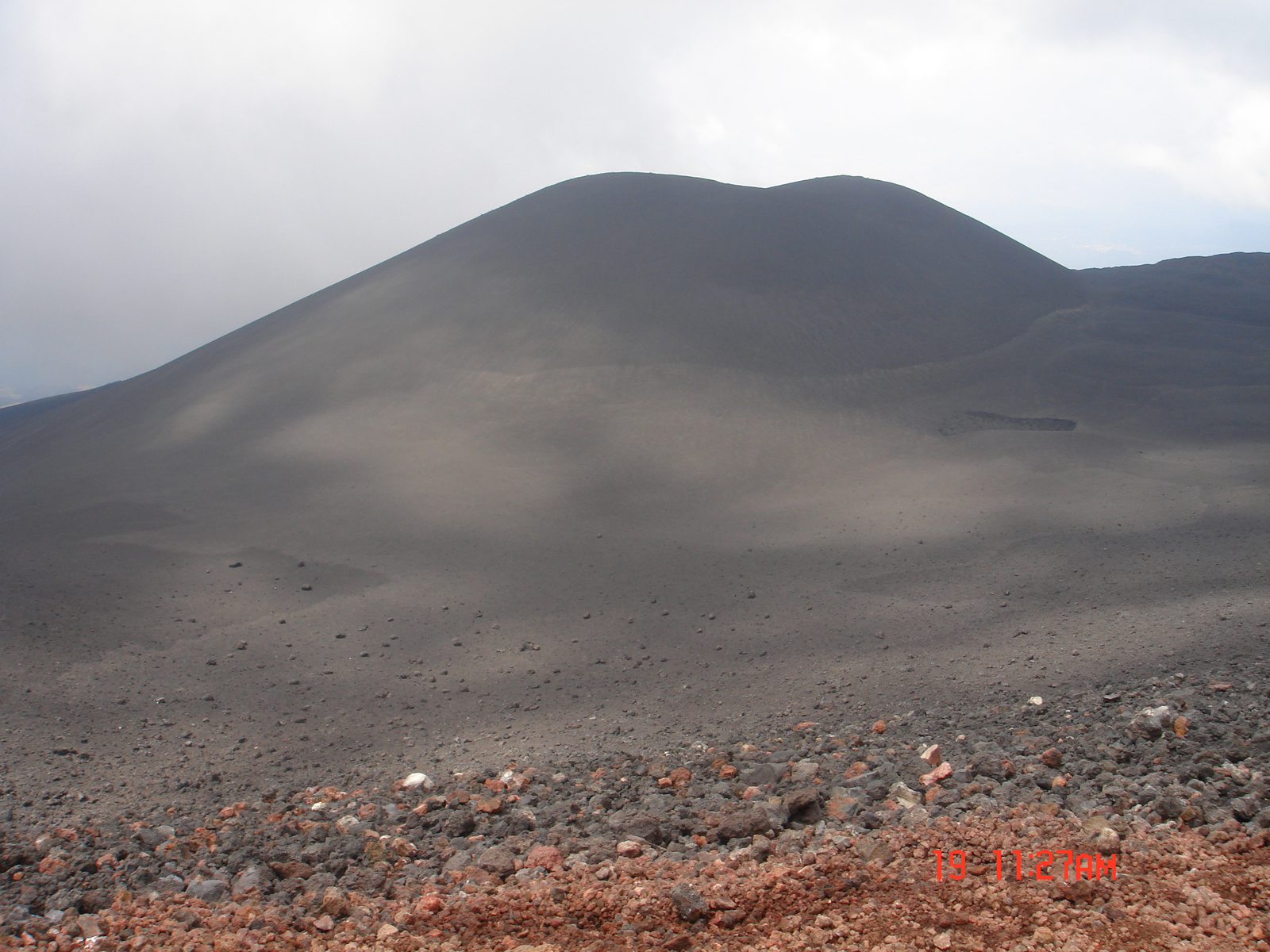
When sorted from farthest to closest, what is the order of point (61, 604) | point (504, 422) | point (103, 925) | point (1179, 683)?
1. point (504, 422)
2. point (61, 604)
3. point (1179, 683)
4. point (103, 925)

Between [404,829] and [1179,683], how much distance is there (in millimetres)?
5036

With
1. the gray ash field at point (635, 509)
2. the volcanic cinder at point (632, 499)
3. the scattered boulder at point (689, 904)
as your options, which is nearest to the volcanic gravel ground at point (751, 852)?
the scattered boulder at point (689, 904)

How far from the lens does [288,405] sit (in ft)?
48.3

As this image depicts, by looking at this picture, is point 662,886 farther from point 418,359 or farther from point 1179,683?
point 418,359

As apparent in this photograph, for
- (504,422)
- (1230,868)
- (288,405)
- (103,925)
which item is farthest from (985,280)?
(103,925)

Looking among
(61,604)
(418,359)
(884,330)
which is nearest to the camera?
A: (61,604)

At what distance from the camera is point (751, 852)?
150 inches

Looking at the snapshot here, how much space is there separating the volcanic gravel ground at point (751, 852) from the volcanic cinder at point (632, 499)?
74cm

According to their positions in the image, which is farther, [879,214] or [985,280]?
[879,214]

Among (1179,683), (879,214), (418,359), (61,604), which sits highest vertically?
(879,214)

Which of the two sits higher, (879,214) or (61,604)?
(879,214)
